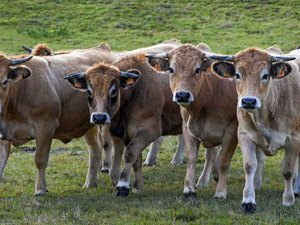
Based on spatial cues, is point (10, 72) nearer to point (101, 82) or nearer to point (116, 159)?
point (101, 82)

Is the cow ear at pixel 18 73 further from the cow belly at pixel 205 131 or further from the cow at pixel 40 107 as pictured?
the cow belly at pixel 205 131

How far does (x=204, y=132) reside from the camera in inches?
460

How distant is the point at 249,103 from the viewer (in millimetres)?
9844

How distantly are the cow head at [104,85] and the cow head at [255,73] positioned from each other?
204 cm

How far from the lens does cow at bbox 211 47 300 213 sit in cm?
1020

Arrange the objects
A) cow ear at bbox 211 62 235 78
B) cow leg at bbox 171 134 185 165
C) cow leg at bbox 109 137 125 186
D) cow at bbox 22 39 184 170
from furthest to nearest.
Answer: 1. cow leg at bbox 171 134 185 165
2. cow at bbox 22 39 184 170
3. cow leg at bbox 109 137 125 186
4. cow ear at bbox 211 62 235 78

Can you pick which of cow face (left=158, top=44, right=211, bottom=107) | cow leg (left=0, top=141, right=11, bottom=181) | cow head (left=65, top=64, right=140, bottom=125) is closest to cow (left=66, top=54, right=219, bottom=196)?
cow head (left=65, top=64, right=140, bottom=125)

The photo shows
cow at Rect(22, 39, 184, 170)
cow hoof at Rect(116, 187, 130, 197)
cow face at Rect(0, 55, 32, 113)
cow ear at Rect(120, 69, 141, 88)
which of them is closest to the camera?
cow face at Rect(0, 55, 32, 113)

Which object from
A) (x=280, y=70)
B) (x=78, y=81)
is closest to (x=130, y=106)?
(x=78, y=81)

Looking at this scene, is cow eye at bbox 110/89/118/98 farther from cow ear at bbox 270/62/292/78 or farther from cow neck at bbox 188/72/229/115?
cow ear at bbox 270/62/292/78

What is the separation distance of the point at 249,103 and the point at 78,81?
3183 mm

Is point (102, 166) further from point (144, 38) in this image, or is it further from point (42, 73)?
point (144, 38)

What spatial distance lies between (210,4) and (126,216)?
120 ft

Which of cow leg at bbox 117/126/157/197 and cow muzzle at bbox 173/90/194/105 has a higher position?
cow muzzle at bbox 173/90/194/105
